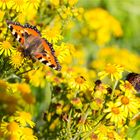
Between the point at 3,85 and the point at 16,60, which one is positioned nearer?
the point at 16,60

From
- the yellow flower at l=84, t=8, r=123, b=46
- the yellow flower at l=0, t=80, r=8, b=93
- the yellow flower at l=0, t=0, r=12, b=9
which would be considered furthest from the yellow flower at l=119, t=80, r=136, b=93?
the yellow flower at l=84, t=8, r=123, b=46

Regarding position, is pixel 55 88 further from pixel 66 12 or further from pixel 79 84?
pixel 66 12

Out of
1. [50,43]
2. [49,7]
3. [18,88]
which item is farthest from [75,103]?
[49,7]

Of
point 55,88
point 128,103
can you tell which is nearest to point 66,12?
point 55,88

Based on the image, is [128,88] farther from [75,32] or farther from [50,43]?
[75,32]

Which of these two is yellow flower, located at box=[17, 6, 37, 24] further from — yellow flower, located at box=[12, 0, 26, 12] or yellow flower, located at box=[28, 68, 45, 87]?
yellow flower, located at box=[28, 68, 45, 87]

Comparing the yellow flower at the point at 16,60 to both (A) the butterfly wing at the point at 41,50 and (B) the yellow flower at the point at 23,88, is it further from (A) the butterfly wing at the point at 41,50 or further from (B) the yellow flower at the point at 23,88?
(B) the yellow flower at the point at 23,88
